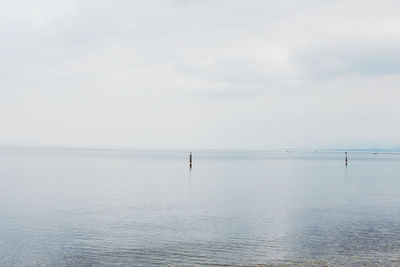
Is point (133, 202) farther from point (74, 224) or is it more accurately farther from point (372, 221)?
point (372, 221)

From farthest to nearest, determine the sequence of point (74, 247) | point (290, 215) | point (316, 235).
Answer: point (290, 215), point (316, 235), point (74, 247)

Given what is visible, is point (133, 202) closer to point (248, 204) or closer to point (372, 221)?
point (248, 204)

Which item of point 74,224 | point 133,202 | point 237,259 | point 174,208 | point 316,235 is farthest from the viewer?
point 133,202

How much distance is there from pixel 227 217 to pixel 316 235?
967 cm

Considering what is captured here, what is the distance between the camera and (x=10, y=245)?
23.4 m

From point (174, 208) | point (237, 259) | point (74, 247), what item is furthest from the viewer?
point (174, 208)

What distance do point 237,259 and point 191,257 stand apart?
9.03 feet

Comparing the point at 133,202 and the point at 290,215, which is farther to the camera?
the point at 133,202

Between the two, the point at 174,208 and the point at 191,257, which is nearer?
the point at 191,257

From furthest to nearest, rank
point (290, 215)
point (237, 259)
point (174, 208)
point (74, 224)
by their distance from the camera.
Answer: point (174, 208) → point (290, 215) → point (74, 224) → point (237, 259)

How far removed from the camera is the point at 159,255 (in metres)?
21.8

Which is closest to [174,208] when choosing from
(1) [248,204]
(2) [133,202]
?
(2) [133,202]

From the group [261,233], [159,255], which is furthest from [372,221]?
[159,255]

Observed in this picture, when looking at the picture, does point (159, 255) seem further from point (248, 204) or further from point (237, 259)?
point (248, 204)
